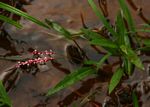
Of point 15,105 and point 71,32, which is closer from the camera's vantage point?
point 15,105

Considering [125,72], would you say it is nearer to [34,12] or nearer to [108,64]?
[108,64]

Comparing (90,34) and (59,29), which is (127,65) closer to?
(90,34)

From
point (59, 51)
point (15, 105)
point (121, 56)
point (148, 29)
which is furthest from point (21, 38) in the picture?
point (148, 29)

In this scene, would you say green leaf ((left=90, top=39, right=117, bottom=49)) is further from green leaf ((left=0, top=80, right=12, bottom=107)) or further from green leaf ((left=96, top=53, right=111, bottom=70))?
green leaf ((left=0, top=80, right=12, bottom=107))

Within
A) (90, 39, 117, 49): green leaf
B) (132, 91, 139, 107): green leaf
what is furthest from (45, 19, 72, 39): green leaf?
(132, 91, 139, 107): green leaf

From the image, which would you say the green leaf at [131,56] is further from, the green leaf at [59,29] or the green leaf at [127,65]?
the green leaf at [59,29]

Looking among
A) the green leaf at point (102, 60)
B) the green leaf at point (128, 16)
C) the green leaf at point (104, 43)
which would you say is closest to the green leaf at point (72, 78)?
the green leaf at point (102, 60)
